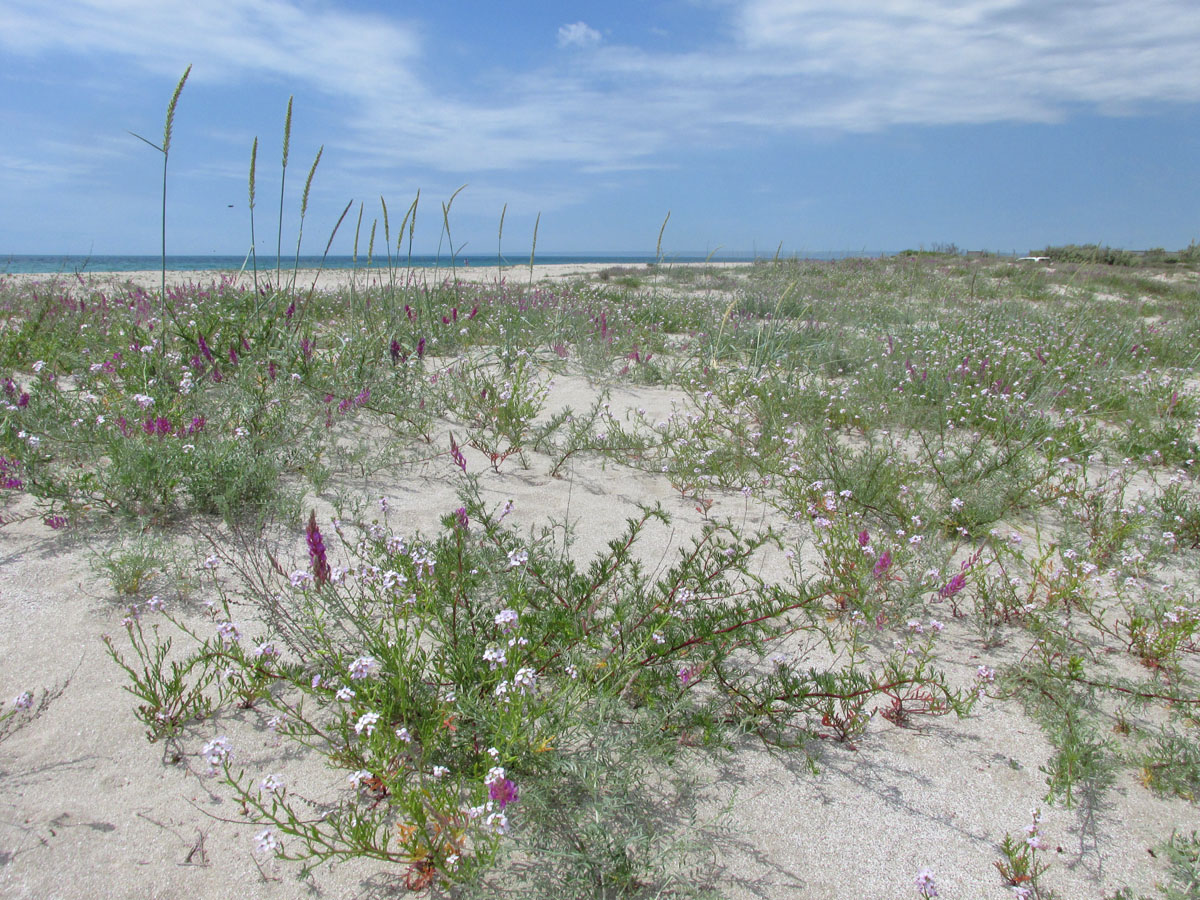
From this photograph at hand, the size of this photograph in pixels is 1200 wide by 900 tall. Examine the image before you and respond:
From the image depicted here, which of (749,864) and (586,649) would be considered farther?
(586,649)

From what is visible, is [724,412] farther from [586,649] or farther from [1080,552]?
[586,649]

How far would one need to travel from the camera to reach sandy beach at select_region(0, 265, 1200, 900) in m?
1.44

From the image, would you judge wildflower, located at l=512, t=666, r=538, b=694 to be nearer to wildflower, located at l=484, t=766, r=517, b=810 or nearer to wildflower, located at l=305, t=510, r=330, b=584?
wildflower, located at l=484, t=766, r=517, b=810

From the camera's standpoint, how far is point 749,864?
153 cm

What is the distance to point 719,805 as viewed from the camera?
5.52 feet

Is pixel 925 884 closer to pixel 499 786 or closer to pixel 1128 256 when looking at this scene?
pixel 499 786

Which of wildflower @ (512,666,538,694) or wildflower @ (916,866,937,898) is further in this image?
wildflower @ (512,666,538,694)

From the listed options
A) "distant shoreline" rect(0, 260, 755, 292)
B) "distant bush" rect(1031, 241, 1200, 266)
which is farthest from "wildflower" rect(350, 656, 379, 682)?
"distant bush" rect(1031, 241, 1200, 266)

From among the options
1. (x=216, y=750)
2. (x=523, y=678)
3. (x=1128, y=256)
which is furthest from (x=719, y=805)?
(x=1128, y=256)

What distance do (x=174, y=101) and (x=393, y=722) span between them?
10.5 ft

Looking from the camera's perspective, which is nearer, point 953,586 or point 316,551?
point 316,551

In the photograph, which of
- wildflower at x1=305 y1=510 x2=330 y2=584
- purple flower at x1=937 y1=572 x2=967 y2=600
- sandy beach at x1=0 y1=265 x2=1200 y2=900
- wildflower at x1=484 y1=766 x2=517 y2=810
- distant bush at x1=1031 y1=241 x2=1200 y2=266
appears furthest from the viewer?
distant bush at x1=1031 y1=241 x2=1200 y2=266

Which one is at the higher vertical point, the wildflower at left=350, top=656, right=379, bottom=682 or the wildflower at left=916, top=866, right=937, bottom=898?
the wildflower at left=350, top=656, right=379, bottom=682

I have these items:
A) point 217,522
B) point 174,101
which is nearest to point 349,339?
point 174,101
